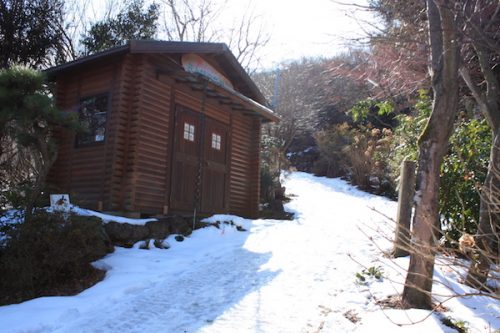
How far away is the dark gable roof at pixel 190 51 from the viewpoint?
30.6 feet

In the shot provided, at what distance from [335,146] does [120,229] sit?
57.1 feet

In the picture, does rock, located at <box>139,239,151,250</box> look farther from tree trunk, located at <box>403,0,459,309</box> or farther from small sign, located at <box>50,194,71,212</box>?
tree trunk, located at <box>403,0,459,309</box>

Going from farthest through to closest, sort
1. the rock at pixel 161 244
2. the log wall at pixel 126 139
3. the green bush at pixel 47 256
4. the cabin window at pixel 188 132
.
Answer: the cabin window at pixel 188 132 → the log wall at pixel 126 139 → the rock at pixel 161 244 → the green bush at pixel 47 256

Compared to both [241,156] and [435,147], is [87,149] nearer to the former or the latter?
[241,156]

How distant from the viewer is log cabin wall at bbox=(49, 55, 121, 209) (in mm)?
9602

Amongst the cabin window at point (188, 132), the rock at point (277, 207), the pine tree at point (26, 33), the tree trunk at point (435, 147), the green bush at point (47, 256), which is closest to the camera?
the tree trunk at point (435, 147)

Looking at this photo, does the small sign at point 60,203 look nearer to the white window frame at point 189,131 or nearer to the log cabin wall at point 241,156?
the white window frame at point 189,131

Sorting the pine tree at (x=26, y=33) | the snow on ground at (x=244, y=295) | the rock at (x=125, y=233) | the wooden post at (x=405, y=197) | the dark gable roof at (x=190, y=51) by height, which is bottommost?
the snow on ground at (x=244, y=295)

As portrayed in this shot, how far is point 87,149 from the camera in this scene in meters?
10.2

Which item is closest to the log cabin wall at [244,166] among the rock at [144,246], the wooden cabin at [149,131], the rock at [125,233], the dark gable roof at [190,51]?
the wooden cabin at [149,131]

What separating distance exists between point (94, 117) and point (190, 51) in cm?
286

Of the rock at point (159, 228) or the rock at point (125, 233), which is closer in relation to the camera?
the rock at point (125, 233)

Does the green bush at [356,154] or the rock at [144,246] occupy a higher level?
the green bush at [356,154]

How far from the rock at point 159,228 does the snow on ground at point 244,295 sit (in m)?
0.25
